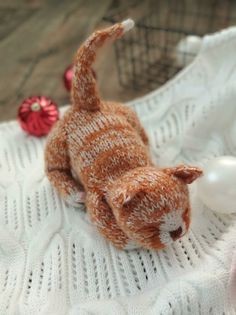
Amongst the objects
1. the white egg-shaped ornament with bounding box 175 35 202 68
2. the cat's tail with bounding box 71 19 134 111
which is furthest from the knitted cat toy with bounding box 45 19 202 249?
the white egg-shaped ornament with bounding box 175 35 202 68

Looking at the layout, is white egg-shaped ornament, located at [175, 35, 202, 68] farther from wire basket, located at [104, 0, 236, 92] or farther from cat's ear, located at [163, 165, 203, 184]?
cat's ear, located at [163, 165, 203, 184]

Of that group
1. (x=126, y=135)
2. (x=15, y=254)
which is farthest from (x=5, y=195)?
(x=126, y=135)

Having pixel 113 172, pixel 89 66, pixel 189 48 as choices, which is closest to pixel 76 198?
pixel 113 172

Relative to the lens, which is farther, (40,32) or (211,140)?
(40,32)

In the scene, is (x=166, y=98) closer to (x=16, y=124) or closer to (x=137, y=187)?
(x=16, y=124)

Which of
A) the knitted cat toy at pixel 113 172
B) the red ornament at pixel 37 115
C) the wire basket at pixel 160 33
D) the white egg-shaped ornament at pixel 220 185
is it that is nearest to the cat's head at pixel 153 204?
the knitted cat toy at pixel 113 172

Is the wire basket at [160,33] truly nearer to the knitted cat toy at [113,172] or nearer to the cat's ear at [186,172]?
the knitted cat toy at [113,172]
